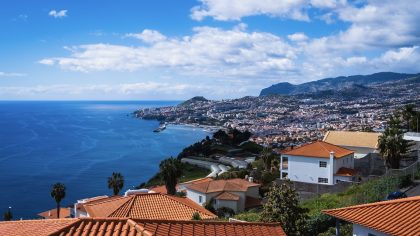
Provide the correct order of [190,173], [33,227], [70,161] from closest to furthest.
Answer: [33,227] < [190,173] < [70,161]

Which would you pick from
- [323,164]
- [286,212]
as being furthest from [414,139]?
[286,212]

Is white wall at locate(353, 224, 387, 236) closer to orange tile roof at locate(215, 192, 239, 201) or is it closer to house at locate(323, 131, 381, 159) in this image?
orange tile roof at locate(215, 192, 239, 201)

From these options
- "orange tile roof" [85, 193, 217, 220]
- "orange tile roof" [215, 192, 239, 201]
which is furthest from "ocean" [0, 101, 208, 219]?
"orange tile roof" [85, 193, 217, 220]

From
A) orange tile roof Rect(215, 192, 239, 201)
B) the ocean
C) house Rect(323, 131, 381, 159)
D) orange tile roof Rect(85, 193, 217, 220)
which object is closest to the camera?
orange tile roof Rect(85, 193, 217, 220)

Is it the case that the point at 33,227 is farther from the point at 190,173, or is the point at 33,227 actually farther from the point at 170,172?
the point at 190,173

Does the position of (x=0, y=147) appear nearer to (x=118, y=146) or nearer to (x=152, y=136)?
(x=118, y=146)
